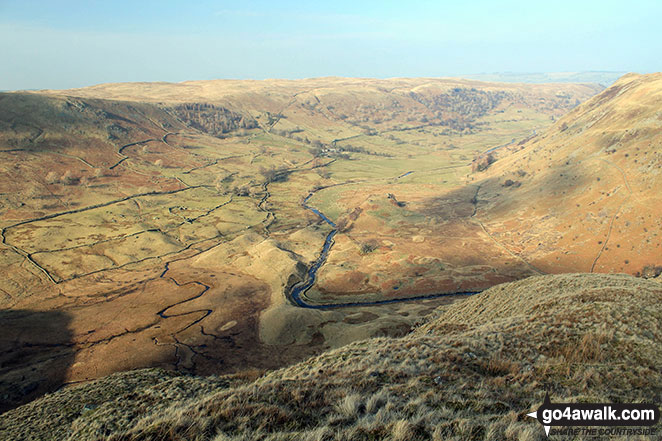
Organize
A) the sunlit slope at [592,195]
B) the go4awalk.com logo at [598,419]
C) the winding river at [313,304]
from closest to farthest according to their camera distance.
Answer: the go4awalk.com logo at [598,419]
the winding river at [313,304]
the sunlit slope at [592,195]

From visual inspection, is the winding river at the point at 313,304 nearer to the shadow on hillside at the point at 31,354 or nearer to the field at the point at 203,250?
the field at the point at 203,250

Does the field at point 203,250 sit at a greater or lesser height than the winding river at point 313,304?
greater

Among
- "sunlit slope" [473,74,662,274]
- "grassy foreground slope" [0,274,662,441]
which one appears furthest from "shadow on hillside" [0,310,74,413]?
"sunlit slope" [473,74,662,274]

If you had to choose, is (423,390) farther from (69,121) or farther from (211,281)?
(69,121)

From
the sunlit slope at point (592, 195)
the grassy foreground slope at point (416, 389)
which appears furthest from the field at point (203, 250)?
the grassy foreground slope at point (416, 389)

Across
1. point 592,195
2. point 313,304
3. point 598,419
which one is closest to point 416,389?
point 598,419

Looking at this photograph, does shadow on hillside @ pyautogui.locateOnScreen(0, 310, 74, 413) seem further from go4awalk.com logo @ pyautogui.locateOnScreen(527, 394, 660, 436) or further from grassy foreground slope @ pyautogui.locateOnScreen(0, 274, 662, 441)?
go4awalk.com logo @ pyautogui.locateOnScreen(527, 394, 660, 436)

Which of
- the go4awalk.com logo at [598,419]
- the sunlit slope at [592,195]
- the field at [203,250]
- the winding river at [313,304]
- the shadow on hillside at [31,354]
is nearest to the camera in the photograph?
the go4awalk.com logo at [598,419]
